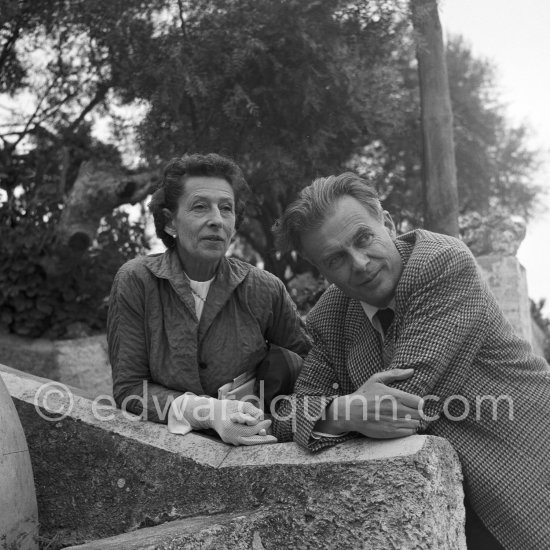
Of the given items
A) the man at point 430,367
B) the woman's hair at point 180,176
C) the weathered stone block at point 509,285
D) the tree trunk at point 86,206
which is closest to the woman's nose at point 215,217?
the woman's hair at point 180,176

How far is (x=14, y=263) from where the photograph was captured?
23.7 feet

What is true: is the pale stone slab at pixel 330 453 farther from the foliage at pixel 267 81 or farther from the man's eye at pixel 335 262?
the foliage at pixel 267 81

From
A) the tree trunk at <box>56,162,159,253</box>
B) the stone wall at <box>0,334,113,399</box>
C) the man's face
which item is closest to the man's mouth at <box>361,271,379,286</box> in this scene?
the man's face

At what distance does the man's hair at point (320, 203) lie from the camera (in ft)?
8.27

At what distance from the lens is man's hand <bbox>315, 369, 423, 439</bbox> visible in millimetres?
2215

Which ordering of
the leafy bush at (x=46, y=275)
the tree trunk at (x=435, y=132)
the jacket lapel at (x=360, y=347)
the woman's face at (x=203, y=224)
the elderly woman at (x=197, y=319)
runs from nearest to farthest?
1. the jacket lapel at (x=360, y=347)
2. the elderly woman at (x=197, y=319)
3. the woman's face at (x=203, y=224)
4. the tree trunk at (x=435, y=132)
5. the leafy bush at (x=46, y=275)

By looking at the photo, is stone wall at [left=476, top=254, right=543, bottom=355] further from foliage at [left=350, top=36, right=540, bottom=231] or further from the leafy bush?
the leafy bush

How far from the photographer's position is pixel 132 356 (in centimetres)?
290

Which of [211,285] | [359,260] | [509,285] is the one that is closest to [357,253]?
[359,260]

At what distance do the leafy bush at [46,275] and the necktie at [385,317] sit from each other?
5205mm

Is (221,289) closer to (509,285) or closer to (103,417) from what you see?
(103,417)

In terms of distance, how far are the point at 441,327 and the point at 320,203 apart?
0.57 meters

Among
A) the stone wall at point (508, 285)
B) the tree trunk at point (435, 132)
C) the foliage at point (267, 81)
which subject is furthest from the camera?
the tree trunk at point (435, 132)

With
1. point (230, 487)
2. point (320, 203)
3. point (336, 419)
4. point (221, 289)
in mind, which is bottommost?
point (230, 487)
